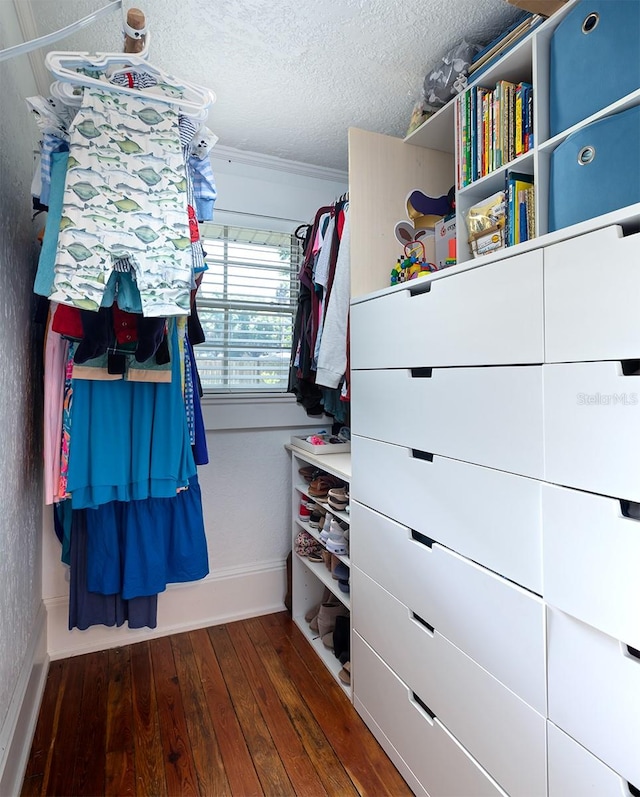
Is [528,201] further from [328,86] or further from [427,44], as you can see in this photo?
[328,86]

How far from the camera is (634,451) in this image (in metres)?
0.73

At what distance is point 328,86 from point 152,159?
2.85ft

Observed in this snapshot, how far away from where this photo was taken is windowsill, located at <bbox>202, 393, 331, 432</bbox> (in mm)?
2164

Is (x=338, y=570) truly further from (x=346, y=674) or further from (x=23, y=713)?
(x=23, y=713)

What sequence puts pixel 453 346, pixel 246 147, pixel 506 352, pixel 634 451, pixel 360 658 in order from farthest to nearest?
pixel 246 147 < pixel 360 658 < pixel 453 346 < pixel 506 352 < pixel 634 451

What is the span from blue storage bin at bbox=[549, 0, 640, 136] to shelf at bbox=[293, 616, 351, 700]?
1949 mm

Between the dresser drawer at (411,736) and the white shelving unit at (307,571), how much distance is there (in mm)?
301

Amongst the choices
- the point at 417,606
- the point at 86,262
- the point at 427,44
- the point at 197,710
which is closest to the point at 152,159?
the point at 86,262

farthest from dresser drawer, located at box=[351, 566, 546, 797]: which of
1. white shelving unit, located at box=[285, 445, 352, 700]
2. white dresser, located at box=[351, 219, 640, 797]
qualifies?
white shelving unit, located at box=[285, 445, 352, 700]

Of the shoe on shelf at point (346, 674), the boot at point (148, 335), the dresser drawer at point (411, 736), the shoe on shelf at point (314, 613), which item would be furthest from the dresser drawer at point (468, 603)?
the boot at point (148, 335)

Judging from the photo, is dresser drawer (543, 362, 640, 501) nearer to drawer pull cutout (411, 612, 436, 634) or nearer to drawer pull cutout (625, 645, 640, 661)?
drawer pull cutout (625, 645, 640, 661)

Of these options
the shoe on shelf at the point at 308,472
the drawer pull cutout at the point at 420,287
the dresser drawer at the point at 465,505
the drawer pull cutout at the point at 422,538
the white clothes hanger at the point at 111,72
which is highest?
the white clothes hanger at the point at 111,72

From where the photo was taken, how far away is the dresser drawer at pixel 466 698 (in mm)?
932

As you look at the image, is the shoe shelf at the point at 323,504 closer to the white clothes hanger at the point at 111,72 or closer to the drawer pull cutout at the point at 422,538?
the drawer pull cutout at the point at 422,538
